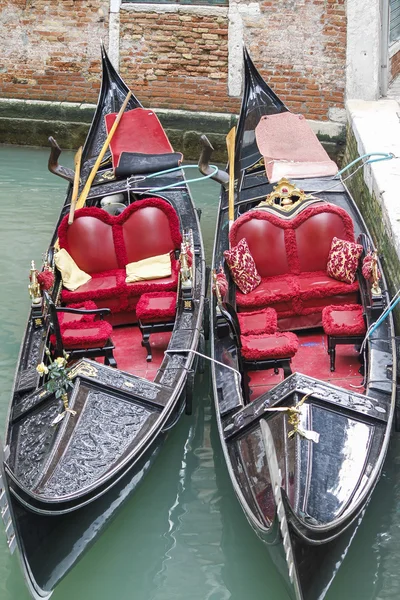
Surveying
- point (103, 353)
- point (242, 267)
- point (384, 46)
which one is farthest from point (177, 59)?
point (103, 353)

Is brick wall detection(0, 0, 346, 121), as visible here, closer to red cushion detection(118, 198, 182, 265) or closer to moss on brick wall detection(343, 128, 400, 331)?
moss on brick wall detection(343, 128, 400, 331)

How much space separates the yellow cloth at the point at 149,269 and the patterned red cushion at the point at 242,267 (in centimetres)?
33

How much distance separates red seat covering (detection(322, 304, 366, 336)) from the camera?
3432 millimetres

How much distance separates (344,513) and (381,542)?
48 cm

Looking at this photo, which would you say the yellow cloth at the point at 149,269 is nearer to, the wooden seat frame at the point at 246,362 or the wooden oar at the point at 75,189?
the wooden oar at the point at 75,189

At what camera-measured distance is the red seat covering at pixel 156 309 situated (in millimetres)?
3670

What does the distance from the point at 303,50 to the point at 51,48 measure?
191 cm

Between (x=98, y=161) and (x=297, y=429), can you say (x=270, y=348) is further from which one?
(x=98, y=161)

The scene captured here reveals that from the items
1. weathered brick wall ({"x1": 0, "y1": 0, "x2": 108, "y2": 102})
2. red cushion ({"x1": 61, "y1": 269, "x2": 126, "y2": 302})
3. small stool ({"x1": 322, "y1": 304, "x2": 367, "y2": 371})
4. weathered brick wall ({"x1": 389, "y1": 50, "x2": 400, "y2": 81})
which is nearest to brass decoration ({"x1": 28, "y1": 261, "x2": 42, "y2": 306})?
red cushion ({"x1": 61, "y1": 269, "x2": 126, "y2": 302})

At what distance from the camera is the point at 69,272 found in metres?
4.03

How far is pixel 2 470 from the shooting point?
7.73 feet

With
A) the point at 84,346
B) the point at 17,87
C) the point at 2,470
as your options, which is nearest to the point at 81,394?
the point at 84,346

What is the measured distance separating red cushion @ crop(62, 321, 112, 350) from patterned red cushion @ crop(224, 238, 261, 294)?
656mm

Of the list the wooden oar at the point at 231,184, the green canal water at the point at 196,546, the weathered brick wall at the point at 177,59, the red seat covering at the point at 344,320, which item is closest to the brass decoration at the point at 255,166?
the wooden oar at the point at 231,184
